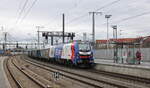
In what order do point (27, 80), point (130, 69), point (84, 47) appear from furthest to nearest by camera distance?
point (84, 47) < point (130, 69) < point (27, 80)

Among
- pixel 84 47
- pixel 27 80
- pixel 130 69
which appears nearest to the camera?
pixel 27 80

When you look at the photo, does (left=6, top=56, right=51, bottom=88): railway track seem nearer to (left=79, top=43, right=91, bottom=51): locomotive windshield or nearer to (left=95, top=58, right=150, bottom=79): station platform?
(left=79, top=43, right=91, bottom=51): locomotive windshield

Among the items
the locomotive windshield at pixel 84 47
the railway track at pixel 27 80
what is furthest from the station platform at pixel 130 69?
the railway track at pixel 27 80

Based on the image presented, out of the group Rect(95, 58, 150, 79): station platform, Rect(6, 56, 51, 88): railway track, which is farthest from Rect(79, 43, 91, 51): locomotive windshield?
Rect(6, 56, 51, 88): railway track

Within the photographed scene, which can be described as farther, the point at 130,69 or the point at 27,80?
the point at 130,69

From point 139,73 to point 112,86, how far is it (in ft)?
20.9

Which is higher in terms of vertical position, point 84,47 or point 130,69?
point 84,47

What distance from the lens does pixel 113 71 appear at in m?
28.2

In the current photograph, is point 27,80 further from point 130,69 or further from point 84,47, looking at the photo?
point 84,47

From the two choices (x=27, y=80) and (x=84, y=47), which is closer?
(x=27, y=80)

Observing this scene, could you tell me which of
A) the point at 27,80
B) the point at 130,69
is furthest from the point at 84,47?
the point at 27,80

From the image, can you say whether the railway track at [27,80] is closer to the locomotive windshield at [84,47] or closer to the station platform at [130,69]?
the locomotive windshield at [84,47]

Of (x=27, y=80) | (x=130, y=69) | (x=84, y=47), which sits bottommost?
(x=27, y=80)

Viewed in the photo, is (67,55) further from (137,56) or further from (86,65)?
(137,56)
